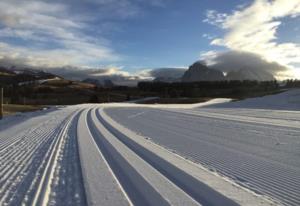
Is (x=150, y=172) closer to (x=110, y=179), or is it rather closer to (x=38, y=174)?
(x=110, y=179)

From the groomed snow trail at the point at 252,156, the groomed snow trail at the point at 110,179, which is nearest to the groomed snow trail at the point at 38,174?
the groomed snow trail at the point at 110,179

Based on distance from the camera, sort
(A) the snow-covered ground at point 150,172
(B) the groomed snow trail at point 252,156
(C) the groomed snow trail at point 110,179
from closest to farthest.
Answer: (C) the groomed snow trail at point 110,179
(A) the snow-covered ground at point 150,172
(B) the groomed snow trail at point 252,156

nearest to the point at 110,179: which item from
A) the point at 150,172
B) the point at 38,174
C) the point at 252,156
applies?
the point at 150,172

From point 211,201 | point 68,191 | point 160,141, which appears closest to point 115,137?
point 160,141

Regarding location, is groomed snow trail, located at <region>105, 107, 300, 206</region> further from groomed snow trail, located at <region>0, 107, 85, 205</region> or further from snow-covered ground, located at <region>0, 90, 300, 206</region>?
groomed snow trail, located at <region>0, 107, 85, 205</region>

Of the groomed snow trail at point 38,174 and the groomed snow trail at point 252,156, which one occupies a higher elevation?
the groomed snow trail at point 38,174

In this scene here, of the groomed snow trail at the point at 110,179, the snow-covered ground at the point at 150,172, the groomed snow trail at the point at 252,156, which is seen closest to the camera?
the groomed snow trail at the point at 110,179

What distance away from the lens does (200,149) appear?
1318 cm

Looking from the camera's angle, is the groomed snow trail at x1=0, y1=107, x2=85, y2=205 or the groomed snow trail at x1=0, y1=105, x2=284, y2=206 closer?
the groomed snow trail at x1=0, y1=105, x2=284, y2=206

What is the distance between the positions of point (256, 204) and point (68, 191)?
3.39 m

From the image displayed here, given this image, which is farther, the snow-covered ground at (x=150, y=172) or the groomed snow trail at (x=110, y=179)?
the snow-covered ground at (x=150, y=172)

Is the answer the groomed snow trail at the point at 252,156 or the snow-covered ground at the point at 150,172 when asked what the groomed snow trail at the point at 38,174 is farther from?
the groomed snow trail at the point at 252,156

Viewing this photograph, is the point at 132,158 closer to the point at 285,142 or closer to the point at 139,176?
the point at 139,176

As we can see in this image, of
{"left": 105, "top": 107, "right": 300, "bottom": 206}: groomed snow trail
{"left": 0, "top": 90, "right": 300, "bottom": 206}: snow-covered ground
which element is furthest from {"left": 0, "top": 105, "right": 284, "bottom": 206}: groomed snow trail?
{"left": 105, "top": 107, "right": 300, "bottom": 206}: groomed snow trail
